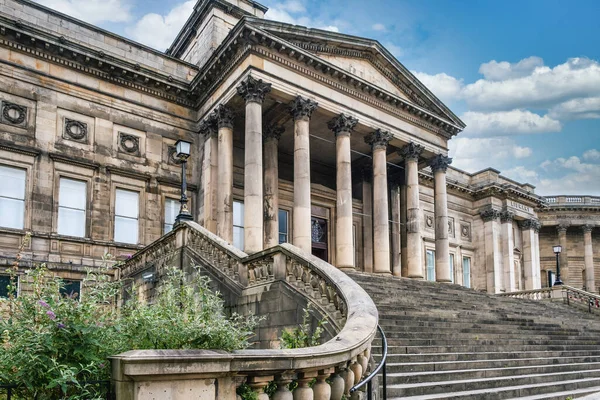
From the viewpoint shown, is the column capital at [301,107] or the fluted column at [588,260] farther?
the fluted column at [588,260]

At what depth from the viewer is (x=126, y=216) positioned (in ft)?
67.5

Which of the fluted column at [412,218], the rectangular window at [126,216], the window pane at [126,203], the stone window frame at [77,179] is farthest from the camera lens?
the fluted column at [412,218]

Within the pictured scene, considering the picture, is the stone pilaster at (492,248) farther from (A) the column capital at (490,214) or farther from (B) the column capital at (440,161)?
(B) the column capital at (440,161)

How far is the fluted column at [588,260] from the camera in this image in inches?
1697

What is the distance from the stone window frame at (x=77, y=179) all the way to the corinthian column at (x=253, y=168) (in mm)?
5997

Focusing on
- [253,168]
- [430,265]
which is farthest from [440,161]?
[253,168]

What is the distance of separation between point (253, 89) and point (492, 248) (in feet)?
80.0

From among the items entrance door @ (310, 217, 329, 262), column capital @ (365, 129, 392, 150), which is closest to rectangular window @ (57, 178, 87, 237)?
entrance door @ (310, 217, 329, 262)

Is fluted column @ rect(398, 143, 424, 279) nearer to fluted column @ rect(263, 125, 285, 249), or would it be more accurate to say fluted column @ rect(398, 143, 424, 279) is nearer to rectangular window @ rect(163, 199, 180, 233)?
fluted column @ rect(263, 125, 285, 249)

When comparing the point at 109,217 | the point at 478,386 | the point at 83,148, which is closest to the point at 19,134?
the point at 83,148

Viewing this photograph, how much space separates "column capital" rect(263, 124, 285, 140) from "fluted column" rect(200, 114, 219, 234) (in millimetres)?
2315

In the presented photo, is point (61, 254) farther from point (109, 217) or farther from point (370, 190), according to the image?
point (370, 190)

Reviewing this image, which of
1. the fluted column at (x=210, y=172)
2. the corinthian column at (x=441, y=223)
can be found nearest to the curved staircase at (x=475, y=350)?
the corinthian column at (x=441, y=223)

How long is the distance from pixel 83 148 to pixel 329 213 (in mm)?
12700
